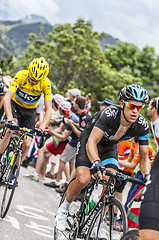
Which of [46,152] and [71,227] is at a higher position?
[46,152]

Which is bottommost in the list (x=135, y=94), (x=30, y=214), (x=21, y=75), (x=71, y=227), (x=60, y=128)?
(x=30, y=214)

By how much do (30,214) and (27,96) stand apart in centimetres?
211

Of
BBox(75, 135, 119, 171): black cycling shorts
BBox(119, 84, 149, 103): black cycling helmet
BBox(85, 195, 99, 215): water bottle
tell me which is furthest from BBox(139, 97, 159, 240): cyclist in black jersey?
BBox(75, 135, 119, 171): black cycling shorts

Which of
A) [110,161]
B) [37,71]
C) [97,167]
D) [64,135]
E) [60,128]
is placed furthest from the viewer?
[60,128]

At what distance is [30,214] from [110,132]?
106 inches

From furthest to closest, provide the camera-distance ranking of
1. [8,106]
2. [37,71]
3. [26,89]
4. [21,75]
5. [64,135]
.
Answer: [64,135] < [26,89] < [21,75] < [8,106] < [37,71]

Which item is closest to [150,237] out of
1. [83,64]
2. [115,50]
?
[83,64]

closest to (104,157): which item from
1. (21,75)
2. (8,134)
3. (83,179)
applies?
(83,179)

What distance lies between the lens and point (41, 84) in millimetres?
6727

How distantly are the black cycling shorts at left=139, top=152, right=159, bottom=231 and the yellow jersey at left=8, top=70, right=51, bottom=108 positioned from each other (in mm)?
4152

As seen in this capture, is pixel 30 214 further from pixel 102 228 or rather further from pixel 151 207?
pixel 151 207

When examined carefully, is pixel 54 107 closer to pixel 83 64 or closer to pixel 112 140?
pixel 112 140

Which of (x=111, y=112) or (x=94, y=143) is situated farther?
(x=111, y=112)

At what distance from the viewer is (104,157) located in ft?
16.6
